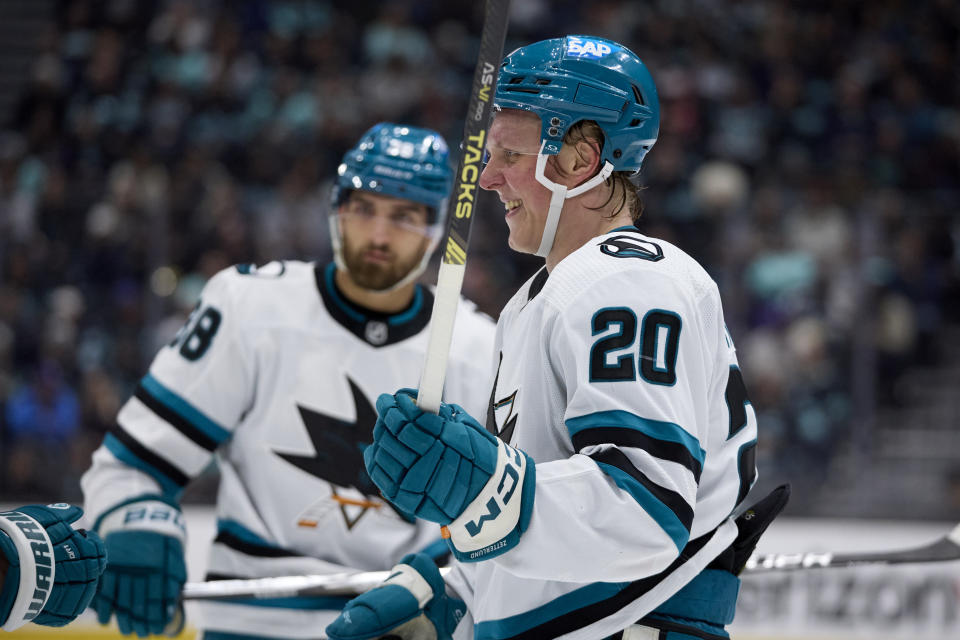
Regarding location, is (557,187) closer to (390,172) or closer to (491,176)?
(491,176)

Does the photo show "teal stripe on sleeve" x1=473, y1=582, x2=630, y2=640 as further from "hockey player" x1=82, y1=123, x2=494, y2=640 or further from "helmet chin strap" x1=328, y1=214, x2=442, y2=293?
"helmet chin strap" x1=328, y1=214, x2=442, y2=293

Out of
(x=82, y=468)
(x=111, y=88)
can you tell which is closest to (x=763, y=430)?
(x=82, y=468)

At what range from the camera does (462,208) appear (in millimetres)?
1698

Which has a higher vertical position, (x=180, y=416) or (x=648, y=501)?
(x=648, y=501)

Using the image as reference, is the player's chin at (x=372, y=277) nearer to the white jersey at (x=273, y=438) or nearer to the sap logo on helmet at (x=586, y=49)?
the white jersey at (x=273, y=438)

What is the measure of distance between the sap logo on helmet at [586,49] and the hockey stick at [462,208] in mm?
358

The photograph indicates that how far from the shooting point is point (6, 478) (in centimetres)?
611

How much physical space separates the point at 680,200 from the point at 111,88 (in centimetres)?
437

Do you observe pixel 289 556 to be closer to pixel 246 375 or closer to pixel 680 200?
pixel 246 375

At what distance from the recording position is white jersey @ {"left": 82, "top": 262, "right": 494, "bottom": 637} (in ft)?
9.82

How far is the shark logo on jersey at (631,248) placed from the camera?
185 centimetres

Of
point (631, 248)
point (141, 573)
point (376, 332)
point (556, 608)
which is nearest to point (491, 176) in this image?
point (631, 248)

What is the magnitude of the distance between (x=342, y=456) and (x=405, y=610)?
2.80 feet

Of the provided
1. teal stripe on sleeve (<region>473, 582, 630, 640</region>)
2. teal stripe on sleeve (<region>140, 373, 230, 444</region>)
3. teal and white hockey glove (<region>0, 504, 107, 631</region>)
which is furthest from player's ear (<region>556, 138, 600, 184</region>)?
teal stripe on sleeve (<region>140, 373, 230, 444</region>)
